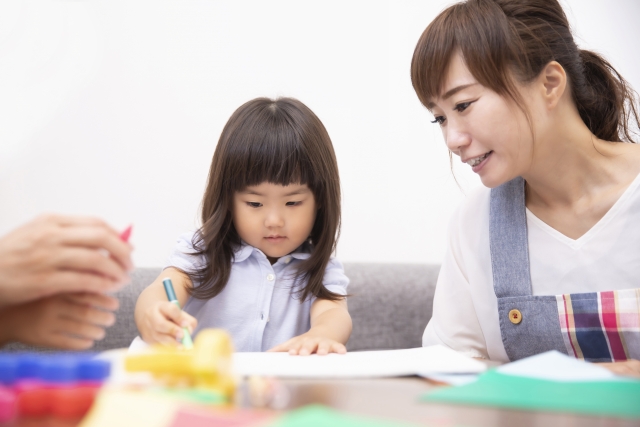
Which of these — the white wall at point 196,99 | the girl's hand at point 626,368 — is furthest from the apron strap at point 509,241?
the white wall at point 196,99

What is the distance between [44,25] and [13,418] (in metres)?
1.39

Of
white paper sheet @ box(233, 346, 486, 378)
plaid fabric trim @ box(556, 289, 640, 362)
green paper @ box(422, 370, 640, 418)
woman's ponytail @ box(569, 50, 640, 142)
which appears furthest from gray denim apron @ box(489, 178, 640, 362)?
green paper @ box(422, 370, 640, 418)

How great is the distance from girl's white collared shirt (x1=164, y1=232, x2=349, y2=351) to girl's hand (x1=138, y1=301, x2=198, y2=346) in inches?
12.7

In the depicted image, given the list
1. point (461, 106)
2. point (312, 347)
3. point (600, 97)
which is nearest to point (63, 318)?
point (312, 347)

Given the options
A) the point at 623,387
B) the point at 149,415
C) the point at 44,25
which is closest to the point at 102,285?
the point at 149,415

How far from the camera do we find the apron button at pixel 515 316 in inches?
38.1

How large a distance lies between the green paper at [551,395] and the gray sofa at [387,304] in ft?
3.28

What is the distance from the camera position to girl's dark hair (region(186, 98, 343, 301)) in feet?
3.72

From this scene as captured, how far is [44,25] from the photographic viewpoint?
60.5 inches

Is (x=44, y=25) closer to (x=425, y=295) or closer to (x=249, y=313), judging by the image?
(x=249, y=313)

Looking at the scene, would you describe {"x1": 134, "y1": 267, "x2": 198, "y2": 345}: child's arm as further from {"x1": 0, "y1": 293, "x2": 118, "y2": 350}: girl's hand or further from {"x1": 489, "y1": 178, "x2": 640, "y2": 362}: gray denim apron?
{"x1": 489, "y1": 178, "x2": 640, "y2": 362}: gray denim apron

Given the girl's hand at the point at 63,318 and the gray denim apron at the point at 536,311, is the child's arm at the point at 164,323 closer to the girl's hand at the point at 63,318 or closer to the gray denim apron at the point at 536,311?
the girl's hand at the point at 63,318

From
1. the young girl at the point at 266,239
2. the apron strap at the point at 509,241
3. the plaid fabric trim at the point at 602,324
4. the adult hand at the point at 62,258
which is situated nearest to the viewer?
the adult hand at the point at 62,258

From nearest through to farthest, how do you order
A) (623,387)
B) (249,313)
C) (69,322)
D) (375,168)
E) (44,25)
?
(623,387)
(69,322)
(249,313)
(44,25)
(375,168)
